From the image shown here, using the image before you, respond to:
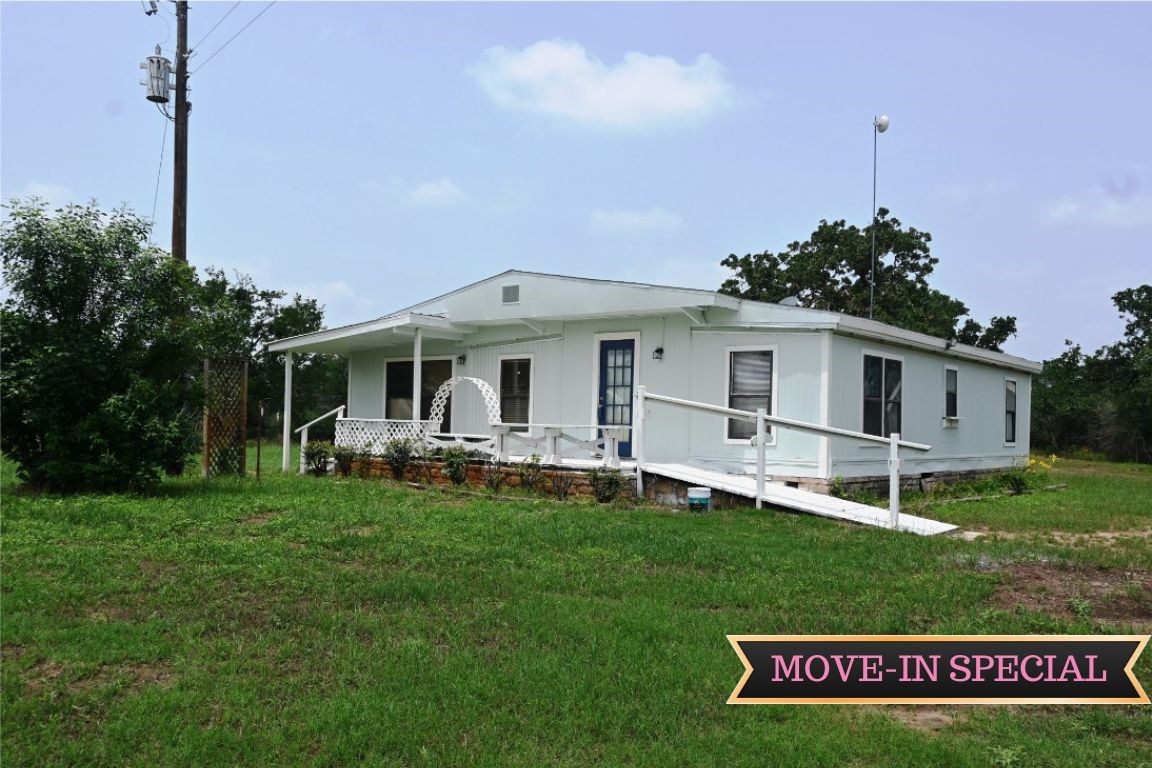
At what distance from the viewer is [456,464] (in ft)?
41.1

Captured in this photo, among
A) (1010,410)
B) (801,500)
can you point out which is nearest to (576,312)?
(801,500)

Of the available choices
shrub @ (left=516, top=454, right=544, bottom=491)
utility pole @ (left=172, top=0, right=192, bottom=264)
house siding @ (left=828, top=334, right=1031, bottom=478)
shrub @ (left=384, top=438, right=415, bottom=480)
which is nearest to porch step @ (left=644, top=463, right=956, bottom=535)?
house siding @ (left=828, top=334, right=1031, bottom=478)

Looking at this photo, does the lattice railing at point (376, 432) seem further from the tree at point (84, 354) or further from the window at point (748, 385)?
the window at point (748, 385)

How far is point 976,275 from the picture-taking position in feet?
91.1

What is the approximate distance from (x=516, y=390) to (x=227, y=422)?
4.51m

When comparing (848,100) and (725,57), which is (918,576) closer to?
(725,57)

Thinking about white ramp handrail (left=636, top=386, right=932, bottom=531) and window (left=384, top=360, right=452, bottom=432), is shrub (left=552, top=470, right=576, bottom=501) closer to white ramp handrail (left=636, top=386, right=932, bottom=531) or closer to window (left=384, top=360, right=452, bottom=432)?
white ramp handrail (left=636, top=386, right=932, bottom=531)

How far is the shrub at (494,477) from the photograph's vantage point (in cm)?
1198

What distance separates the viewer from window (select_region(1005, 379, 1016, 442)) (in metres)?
17.7

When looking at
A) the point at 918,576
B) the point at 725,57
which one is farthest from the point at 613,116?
the point at 918,576

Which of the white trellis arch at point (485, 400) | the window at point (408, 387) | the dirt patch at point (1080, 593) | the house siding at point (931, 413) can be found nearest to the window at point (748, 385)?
the house siding at point (931, 413)

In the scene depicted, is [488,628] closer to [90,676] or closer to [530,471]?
[90,676]

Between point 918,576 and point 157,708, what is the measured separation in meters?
5.07

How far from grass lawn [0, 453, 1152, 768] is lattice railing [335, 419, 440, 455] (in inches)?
189
